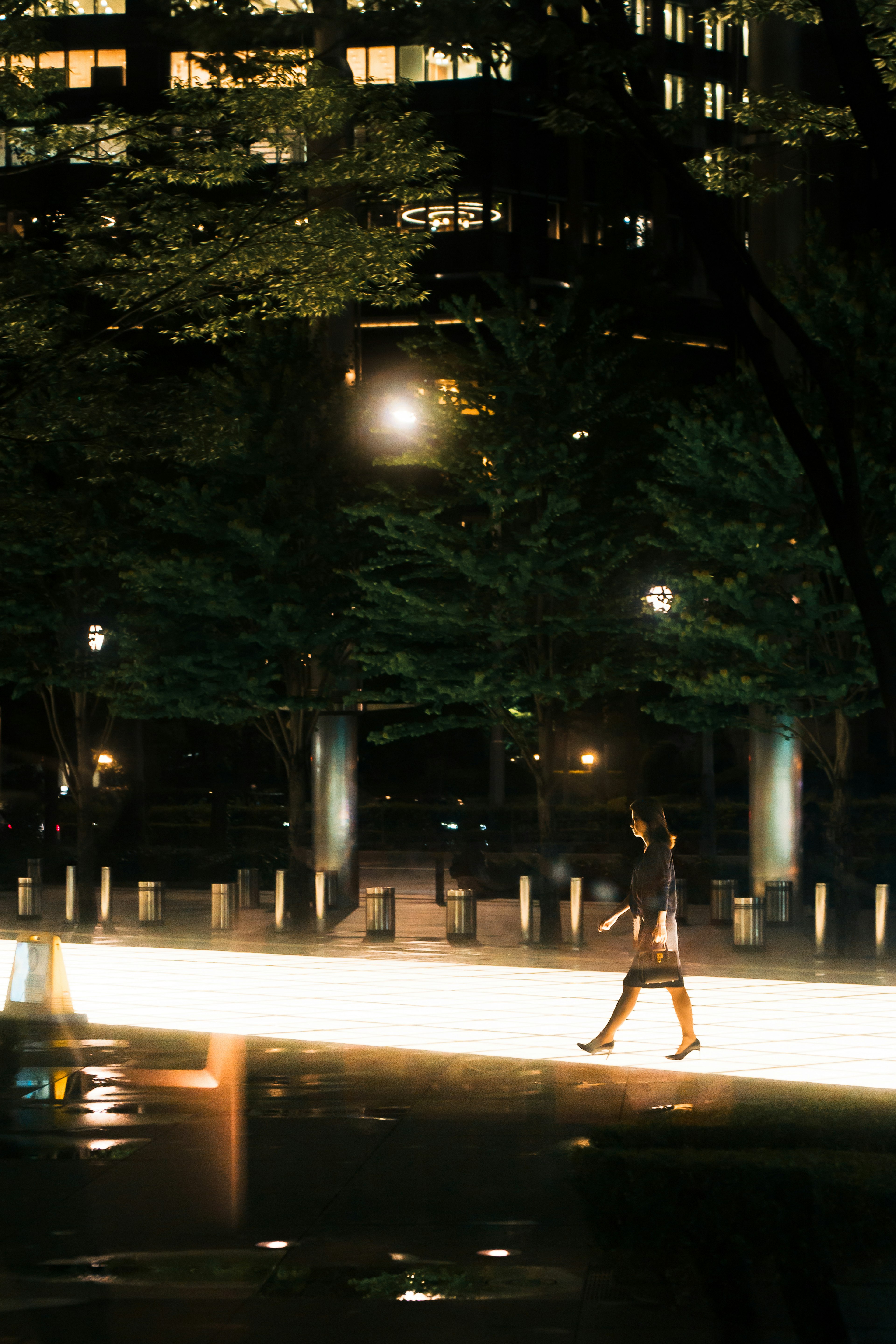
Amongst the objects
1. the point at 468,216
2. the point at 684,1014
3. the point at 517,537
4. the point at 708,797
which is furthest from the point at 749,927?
the point at 468,216

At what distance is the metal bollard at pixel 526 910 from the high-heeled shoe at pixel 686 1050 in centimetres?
931

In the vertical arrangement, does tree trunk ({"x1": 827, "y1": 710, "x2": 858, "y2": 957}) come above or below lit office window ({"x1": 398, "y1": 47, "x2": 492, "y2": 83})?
below

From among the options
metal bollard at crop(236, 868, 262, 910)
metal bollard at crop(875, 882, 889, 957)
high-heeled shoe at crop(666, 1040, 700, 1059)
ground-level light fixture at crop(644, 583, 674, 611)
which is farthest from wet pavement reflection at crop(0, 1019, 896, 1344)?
metal bollard at crop(236, 868, 262, 910)

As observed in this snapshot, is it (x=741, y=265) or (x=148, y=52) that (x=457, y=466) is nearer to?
(x=741, y=265)

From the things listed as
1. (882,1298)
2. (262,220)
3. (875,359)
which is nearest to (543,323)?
(875,359)

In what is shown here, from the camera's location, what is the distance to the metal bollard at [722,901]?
72.4 ft

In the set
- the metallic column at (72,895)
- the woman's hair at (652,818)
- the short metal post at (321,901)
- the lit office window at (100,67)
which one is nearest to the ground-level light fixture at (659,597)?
the short metal post at (321,901)

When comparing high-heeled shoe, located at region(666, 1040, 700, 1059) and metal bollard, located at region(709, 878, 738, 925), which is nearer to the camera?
high-heeled shoe, located at region(666, 1040, 700, 1059)

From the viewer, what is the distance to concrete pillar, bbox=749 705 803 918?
23359 millimetres

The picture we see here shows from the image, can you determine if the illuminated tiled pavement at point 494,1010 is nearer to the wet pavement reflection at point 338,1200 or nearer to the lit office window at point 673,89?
the wet pavement reflection at point 338,1200

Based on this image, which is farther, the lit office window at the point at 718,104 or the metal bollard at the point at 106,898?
the lit office window at the point at 718,104

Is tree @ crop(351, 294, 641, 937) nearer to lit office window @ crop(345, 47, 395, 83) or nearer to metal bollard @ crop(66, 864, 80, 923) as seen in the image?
metal bollard @ crop(66, 864, 80, 923)

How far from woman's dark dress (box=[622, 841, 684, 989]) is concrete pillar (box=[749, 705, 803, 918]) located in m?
12.2

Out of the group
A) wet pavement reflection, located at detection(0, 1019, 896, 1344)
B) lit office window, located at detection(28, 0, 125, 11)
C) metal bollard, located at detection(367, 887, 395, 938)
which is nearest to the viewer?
wet pavement reflection, located at detection(0, 1019, 896, 1344)
